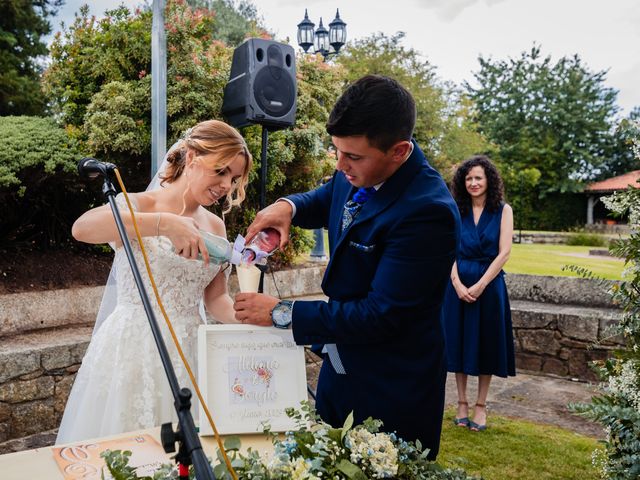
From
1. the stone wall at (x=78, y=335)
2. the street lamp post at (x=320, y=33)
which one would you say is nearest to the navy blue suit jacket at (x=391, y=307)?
the stone wall at (x=78, y=335)

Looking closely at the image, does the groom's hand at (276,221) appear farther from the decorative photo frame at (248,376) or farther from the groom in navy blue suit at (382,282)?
the decorative photo frame at (248,376)

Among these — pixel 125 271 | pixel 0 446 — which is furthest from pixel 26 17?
pixel 125 271

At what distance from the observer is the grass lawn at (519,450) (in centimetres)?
399

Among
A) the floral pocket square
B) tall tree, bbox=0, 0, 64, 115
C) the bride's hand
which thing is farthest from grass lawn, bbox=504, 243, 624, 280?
tall tree, bbox=0, 0, 64, 115

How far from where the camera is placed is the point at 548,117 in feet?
127

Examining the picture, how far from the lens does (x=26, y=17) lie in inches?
611

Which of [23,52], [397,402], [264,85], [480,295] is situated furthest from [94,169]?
[23,52]

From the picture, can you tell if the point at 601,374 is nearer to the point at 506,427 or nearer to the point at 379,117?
the point at 379,117

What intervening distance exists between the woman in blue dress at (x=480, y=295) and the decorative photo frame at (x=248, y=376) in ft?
10.3

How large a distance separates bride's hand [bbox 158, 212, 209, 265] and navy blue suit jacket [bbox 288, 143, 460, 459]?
62 cm

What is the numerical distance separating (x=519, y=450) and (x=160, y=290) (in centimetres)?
309

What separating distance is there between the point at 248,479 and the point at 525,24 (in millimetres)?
47892

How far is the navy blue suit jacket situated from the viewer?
1660 millimetres

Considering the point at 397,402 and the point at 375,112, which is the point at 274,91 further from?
the point at 397,402
